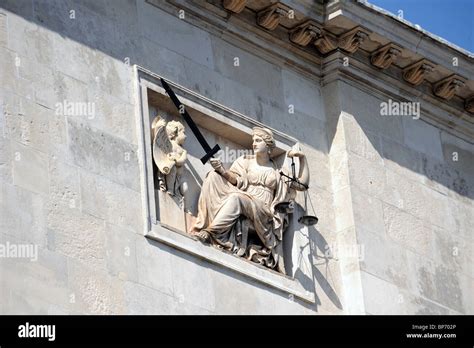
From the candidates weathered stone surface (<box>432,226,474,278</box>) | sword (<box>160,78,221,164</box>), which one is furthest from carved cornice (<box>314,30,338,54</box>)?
sword (<box>160,78,221,164</box>)

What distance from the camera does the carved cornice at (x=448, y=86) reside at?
24094 millimetres

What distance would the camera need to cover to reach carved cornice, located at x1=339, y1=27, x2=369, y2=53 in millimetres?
23109

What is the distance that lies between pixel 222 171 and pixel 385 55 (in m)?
3.13

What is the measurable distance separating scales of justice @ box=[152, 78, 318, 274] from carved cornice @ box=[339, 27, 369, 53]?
1736mm

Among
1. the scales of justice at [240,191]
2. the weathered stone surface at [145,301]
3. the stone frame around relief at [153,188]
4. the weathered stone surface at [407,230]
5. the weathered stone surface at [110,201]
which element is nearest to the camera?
the weathered stone surface at [145,301]

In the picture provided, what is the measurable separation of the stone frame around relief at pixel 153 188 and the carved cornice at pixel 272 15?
1.24 m

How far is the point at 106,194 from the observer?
19.9 m

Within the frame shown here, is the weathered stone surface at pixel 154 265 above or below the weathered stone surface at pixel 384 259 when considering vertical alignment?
below

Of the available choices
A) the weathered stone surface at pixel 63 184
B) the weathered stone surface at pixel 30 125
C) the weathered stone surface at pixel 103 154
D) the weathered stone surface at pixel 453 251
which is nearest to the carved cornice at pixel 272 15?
the weathered stone surface at pixel 103 154

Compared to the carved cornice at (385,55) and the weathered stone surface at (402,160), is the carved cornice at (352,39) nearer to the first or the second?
the carved cornice at (385,55)

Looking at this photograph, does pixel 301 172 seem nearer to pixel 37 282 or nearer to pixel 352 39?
pixel 352 39

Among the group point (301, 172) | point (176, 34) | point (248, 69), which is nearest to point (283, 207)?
point (301, 172)

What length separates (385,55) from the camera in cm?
2348
